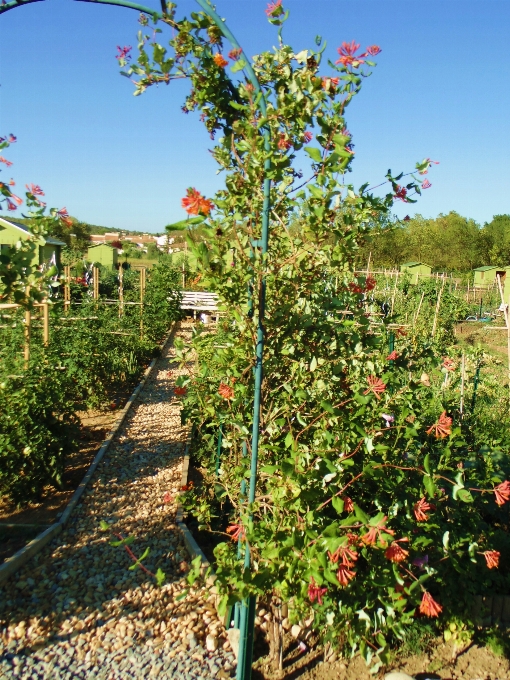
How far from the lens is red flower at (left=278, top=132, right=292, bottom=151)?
6.41 feet

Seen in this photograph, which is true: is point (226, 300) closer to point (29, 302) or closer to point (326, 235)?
point (326, 235)

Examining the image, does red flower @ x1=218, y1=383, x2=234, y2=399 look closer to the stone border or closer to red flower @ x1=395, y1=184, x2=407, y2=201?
red flower @ x1=395, y1=184, x2=407, y2=201

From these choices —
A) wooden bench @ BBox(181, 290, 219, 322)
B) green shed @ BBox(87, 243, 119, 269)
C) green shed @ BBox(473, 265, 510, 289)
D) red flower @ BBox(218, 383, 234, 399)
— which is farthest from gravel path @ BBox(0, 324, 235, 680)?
green shed @ BBox(473, 265, 510, 289)

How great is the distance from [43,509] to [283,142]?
146 inches

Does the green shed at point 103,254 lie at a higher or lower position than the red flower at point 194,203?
higher

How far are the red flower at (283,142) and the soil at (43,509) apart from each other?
320 centimetres

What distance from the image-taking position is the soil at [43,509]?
3.88 meters

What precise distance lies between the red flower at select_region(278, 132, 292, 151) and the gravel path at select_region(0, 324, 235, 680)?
5.35 ft

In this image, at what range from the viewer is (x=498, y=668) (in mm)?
2828

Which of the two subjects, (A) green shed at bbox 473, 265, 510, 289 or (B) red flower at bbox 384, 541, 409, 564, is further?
(A) green shed at bbox 473, 265, 510, 289

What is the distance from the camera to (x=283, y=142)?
1959 mm

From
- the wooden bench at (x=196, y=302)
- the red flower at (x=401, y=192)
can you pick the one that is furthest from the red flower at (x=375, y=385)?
the wooden bench at (x=196, y=302)

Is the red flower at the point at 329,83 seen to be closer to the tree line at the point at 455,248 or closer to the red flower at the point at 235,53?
the red flower at the point at 235,53

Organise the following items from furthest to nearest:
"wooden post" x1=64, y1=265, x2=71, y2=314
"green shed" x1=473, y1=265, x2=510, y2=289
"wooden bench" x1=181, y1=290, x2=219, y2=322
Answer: "green shed" x1=473, y1=265, x2=510, y2=289 < "wooden bench" x1=181, y1=290, x2=219, y2=322 < "wooden post" x1=64, y1=265, x2=71, y2=314
